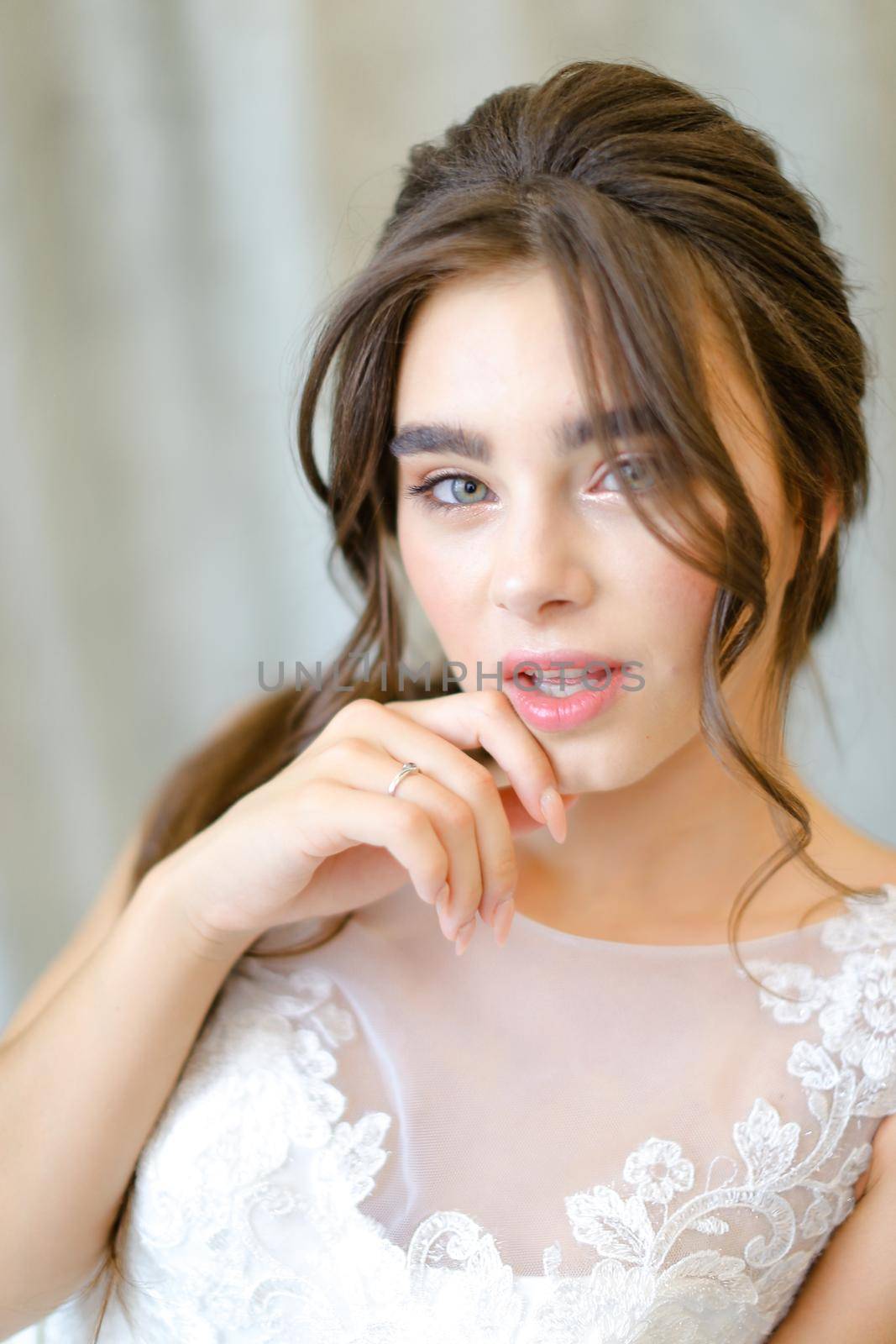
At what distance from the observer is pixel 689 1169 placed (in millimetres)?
1130

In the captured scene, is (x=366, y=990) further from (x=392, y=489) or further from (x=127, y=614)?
(x=127, y=614)

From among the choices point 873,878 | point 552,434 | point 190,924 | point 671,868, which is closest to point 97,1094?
point 190,924

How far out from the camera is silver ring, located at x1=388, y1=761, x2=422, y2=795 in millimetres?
1002

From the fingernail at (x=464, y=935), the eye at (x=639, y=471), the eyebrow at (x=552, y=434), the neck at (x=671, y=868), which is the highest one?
the eyebrow at (x=552, y=434)

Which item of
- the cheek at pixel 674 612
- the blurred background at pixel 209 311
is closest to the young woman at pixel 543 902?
the cheek at pixel 674 612

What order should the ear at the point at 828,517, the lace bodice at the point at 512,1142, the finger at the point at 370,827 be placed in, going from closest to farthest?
the finger at the point at 370,827, the lace bodice at the point at 512,1142, the ear at the point at 828,517

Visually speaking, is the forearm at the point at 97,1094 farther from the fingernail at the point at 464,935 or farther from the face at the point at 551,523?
the face at the point at 551,523

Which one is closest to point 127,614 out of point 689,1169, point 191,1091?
point 191,1091

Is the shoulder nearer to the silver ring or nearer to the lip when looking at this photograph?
the lip

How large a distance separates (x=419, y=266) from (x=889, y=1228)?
3.28 ft

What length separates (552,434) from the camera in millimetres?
999

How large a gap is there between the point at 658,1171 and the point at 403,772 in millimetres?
464

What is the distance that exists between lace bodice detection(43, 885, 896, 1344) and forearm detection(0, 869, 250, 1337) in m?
0.04

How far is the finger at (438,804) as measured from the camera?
0.98m
